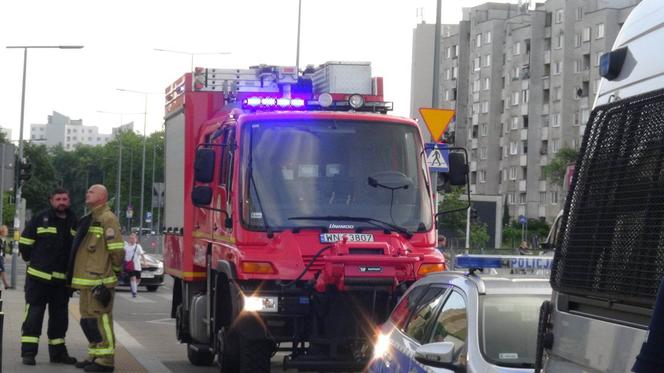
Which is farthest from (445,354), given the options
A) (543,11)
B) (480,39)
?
(480,39)

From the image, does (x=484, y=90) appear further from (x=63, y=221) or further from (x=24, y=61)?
(x=63, y=221)

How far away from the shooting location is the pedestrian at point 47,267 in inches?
564

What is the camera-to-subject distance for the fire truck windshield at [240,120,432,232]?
41.0 ft

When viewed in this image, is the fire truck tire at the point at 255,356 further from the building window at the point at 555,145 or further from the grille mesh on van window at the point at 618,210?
the building window at the point at 555,145

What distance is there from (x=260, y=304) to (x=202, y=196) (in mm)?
1344

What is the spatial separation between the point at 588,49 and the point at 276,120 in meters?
84.1

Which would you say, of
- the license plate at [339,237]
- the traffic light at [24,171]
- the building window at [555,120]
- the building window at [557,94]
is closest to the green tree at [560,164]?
the building window at [557,94]

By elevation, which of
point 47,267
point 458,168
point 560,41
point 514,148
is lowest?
point 47,267

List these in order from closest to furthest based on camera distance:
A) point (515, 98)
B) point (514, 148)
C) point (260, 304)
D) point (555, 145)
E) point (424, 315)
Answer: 1. point (424, 315)
2. point (260, 304)
3. point (555, 145)
4. point (515, 98)
5. point (514, 148)

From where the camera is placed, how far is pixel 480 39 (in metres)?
109

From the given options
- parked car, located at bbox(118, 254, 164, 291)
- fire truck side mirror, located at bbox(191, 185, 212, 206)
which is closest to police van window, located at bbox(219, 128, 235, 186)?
fire truck side mirror, located at bbox(191, 185, 212, 206)

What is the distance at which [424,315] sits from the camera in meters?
7.88

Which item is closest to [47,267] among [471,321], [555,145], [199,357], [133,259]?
[199,357]

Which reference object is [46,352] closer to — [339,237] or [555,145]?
[339,237]
